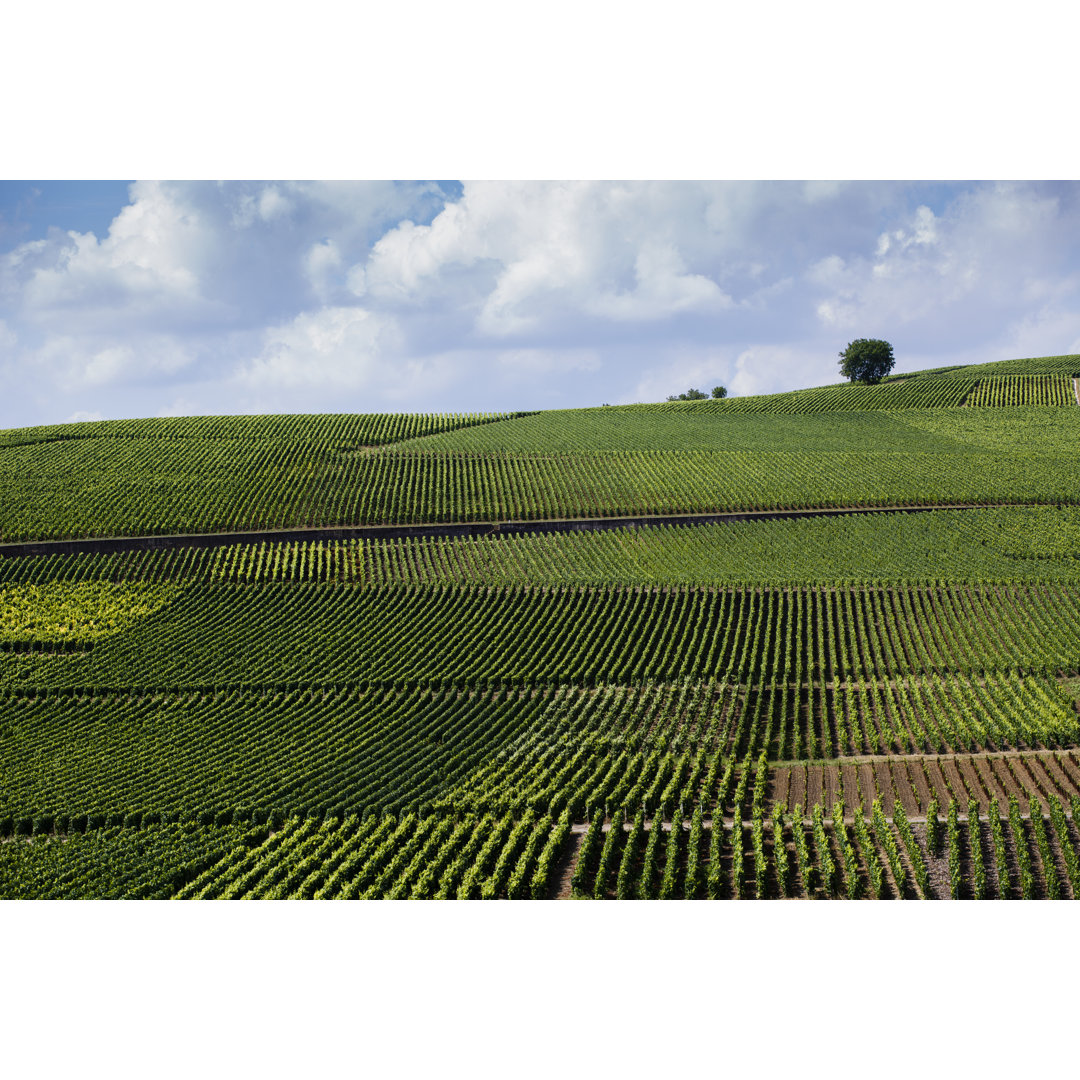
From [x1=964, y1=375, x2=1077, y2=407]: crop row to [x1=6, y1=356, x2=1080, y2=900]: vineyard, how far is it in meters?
20.6

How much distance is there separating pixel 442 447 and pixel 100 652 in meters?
40.5

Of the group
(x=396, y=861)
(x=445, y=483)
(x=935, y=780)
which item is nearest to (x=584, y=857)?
(x=396, y=861)

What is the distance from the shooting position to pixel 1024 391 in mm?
93375

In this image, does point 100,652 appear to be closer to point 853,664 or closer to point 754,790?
point 754,790

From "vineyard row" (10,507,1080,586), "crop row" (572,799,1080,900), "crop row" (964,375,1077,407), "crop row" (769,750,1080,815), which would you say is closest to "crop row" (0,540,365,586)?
"vineyard row" (10,507,1080,586)

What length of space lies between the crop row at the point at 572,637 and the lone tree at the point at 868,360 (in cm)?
7337

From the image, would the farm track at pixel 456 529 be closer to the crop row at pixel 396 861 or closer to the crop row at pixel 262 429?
the crop row at pixel 262 429

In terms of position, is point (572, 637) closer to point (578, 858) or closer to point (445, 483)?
point (578, 858)

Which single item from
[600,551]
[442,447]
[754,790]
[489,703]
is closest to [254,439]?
[442,447]

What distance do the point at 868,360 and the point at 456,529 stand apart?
75.2 meters

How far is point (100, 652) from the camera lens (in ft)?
127

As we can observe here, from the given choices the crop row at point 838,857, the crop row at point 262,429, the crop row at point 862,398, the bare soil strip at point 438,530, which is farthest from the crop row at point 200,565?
the crop row at point 862,398

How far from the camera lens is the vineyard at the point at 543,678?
22.0 m

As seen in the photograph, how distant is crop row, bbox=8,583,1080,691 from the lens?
116ft
